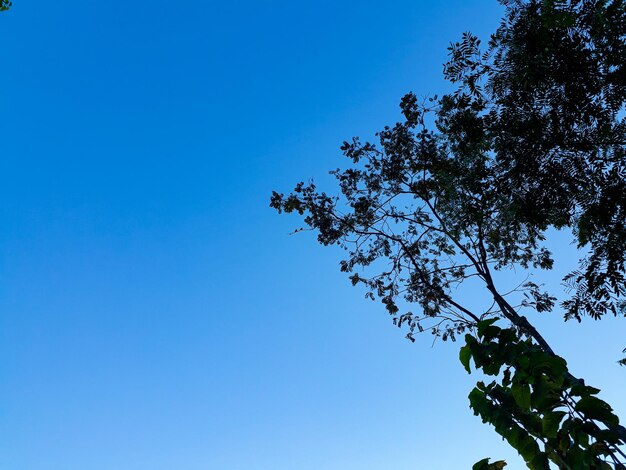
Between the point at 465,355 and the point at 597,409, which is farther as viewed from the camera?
the point at 465,355

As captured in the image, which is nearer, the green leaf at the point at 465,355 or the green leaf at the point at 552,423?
the green leaf at the point at 552,423

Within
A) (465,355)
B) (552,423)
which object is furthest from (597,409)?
(465,355)

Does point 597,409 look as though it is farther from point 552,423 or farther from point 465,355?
point 465,355

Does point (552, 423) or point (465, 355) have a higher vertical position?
point (465, 355)

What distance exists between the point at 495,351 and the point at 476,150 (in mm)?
8872

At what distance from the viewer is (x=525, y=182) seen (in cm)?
1109

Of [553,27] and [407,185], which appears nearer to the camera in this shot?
[553,27]

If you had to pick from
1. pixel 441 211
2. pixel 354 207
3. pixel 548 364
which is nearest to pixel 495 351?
pixel 548 364

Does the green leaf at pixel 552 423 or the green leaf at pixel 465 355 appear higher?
the green leaf at pixel 465 355

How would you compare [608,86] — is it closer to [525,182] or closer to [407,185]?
[525,182]

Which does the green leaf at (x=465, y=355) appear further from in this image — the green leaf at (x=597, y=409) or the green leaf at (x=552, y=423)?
the green leaf at (x=597, y=409)

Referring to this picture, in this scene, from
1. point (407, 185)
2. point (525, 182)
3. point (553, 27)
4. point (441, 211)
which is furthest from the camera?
point (407, 185)

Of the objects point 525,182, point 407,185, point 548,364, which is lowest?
point 548,364

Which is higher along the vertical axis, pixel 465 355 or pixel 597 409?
pixel 465 355
